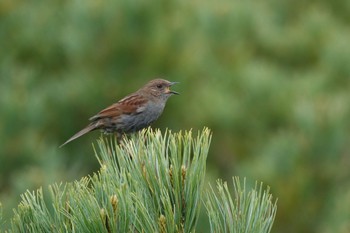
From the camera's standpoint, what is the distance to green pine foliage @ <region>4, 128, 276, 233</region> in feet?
7.06

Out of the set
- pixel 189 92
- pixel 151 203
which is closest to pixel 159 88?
pixel 151 203

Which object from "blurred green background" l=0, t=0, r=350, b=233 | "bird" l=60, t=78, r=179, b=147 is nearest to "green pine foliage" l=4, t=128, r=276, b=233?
"bird" l=60, t=78, r=179, b=147

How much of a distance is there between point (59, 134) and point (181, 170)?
522cm

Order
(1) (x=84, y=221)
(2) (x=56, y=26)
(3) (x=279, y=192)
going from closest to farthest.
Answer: (1) (x=84, y=221) → (3) (x=279, y=192) → (2) (x=56, y=26)

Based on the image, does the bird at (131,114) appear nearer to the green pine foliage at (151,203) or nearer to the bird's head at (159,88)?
the bird's head at (159,88)

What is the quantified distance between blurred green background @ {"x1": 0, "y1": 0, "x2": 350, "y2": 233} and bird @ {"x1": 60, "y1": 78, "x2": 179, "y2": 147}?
0.99 meters

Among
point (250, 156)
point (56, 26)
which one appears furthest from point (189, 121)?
point (56, 26)

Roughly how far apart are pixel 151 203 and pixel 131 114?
7.16ft

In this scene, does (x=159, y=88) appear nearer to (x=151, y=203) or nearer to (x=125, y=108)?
(x=125, y=108)

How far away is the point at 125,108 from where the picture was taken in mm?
4430

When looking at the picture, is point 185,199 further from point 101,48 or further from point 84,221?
point 101,48

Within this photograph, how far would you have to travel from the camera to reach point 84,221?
7.06 ft

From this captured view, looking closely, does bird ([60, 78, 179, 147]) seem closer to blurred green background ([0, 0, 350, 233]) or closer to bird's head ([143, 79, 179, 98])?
bird's head ([143, 79, 179, 98])

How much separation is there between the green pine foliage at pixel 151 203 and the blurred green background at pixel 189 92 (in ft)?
9.79
